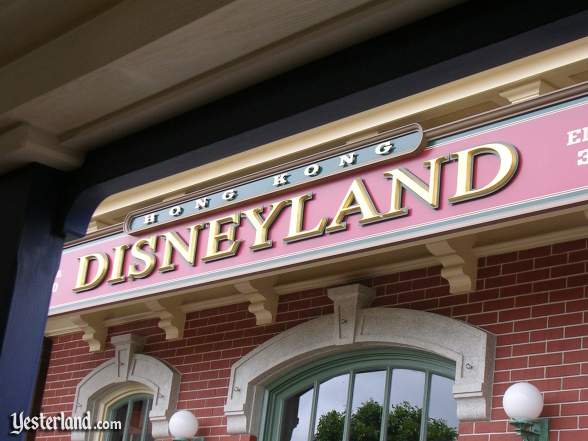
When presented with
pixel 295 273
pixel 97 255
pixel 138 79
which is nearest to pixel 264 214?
pixel 295 273

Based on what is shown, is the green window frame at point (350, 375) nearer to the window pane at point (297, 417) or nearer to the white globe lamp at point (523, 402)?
the window pane at point (297, 417)

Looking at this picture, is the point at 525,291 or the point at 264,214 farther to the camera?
the point at 264,214

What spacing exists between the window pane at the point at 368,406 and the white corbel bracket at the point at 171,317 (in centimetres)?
208

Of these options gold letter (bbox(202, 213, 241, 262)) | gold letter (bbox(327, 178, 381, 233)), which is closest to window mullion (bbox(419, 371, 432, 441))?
gold letter (bbox(327, 178, 381, 233))

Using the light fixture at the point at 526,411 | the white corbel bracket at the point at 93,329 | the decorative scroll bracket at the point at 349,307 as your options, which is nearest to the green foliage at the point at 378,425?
the decorative scroll bracket at the point at 349,307

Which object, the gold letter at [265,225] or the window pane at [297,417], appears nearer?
the gold letter at [265,225]

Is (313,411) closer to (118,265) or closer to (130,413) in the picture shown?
(118,265)

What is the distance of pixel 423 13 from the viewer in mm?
2279

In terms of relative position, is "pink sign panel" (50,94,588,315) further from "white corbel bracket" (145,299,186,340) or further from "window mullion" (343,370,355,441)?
"window mullion" (343,370,355,441)

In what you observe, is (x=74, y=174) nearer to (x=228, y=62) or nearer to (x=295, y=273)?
(x=228, y=62)

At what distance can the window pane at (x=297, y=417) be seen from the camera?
784 cm

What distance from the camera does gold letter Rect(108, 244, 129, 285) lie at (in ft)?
27.6

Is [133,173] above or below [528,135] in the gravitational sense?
below

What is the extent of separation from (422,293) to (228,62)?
197 inches
